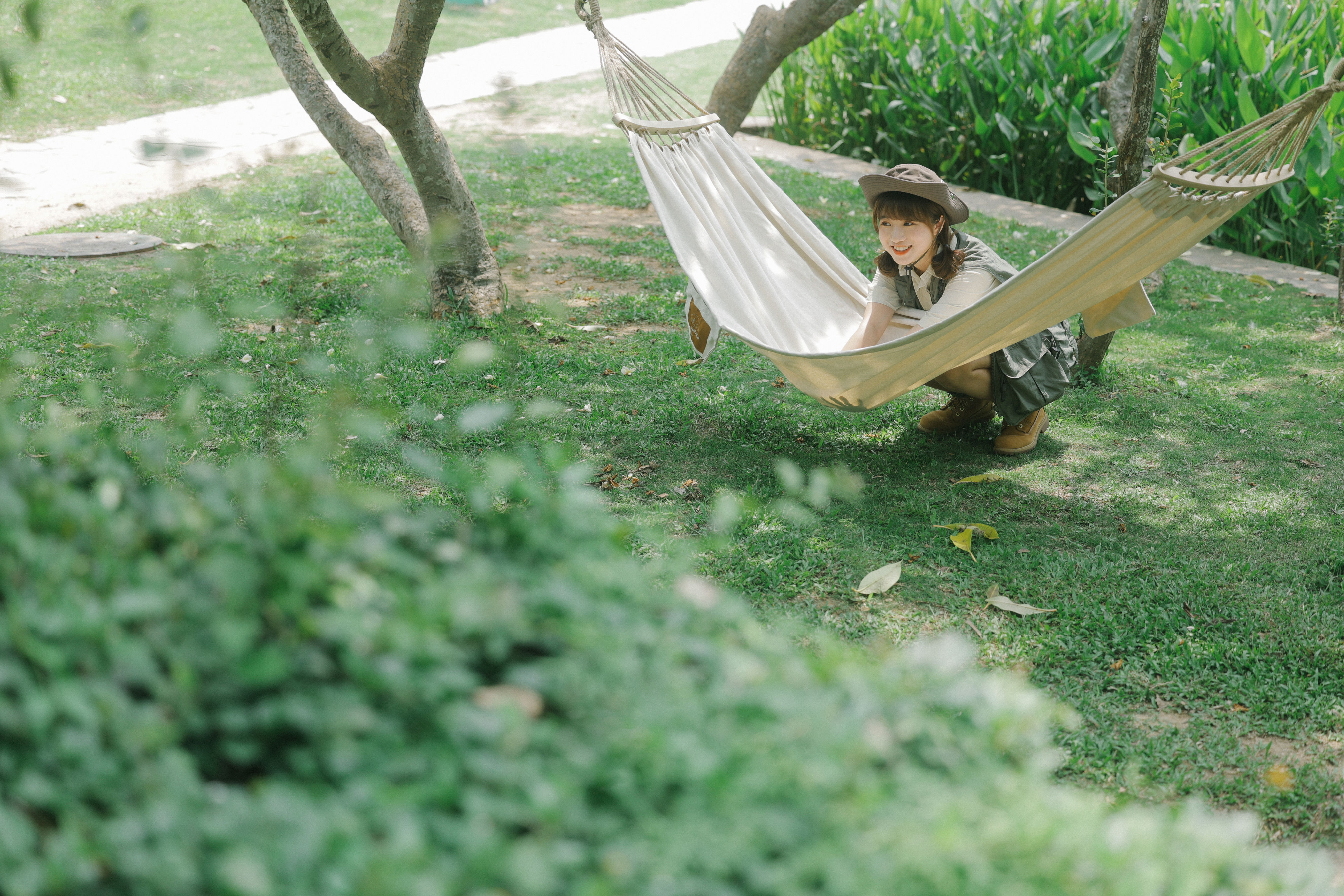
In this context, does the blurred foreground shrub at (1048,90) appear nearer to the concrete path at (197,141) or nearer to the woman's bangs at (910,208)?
the woman's bangs at (910,208)

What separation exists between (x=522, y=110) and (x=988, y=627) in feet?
4.41

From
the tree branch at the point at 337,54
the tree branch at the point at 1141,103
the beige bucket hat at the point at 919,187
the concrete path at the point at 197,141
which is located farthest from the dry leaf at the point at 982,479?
the tree branch at the point at 337,54

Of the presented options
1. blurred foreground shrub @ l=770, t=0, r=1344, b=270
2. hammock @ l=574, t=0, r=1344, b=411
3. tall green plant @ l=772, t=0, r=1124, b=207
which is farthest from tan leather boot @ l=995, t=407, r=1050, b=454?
tall green plant @ l=772, t=0, r=1124, b=207

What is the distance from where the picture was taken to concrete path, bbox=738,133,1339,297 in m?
4.40

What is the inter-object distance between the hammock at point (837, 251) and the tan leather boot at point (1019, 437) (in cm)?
29

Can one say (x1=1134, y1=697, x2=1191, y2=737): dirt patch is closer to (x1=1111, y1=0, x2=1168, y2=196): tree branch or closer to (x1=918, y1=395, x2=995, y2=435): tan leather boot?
(x1=918, y1=395, x2=995, y2=435): tan leather boot

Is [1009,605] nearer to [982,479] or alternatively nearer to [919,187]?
[982,479]

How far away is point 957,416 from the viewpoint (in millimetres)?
2910

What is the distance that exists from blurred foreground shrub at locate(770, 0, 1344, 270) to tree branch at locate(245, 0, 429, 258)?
258cm

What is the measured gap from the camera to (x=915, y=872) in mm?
779

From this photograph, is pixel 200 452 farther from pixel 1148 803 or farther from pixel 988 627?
pixel 1148 803

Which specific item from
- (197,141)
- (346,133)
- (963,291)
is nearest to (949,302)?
(963,291)

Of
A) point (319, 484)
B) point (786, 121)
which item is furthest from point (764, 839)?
point (786, 121)

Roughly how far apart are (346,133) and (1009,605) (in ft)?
8.77
